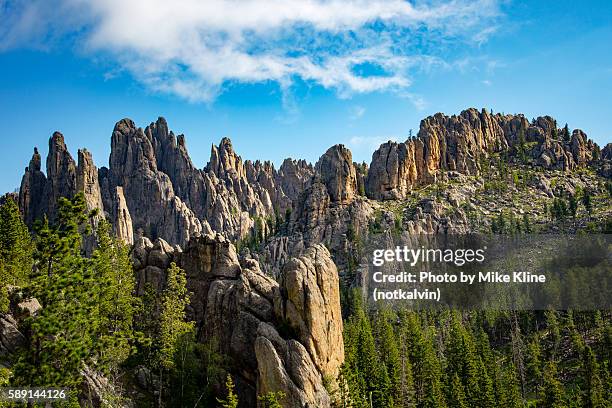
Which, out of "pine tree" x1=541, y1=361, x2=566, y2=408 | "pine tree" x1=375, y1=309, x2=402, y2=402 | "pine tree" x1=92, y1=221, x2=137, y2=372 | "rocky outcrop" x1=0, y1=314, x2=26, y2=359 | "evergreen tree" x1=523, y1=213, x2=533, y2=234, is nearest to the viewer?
"rocky outcrop" x1=0, y1=314, x2=26, y2=359

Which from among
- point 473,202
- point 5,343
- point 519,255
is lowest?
point 5,343

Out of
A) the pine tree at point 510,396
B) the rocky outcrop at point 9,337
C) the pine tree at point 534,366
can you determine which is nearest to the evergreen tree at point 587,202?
the pine tree at point 534,366

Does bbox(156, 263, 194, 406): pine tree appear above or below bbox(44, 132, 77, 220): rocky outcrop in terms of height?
below

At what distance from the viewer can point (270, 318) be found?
49.2m

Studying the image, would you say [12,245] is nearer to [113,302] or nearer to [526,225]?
[113,302]

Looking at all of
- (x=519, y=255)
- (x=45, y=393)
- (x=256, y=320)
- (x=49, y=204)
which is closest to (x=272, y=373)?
(x=256, y=320)

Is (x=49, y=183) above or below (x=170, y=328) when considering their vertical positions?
above

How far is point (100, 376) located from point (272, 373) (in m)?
13.5

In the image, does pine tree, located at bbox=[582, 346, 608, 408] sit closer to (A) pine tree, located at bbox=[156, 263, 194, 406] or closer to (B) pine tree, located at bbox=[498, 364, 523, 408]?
(B) pine tree, located at bbox=[498, 364, 523, 408]

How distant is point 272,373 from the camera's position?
4244 centimetres

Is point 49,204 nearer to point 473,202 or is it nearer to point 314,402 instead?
point 473,202

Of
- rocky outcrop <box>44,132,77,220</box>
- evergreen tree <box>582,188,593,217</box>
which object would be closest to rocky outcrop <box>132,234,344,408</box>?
rocky outcrop <box>44,132,77,220</box>

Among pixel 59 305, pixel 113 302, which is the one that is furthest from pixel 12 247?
pixel 59 305

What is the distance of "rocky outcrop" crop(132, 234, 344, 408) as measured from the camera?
43000mm
